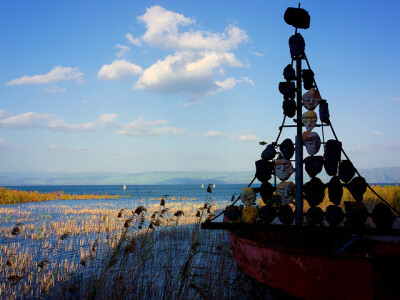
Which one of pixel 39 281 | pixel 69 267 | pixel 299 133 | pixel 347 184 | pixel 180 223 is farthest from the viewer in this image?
pixel 180 223

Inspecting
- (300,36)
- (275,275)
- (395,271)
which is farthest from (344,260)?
(300,36)

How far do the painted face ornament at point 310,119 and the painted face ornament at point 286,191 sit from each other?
95cm

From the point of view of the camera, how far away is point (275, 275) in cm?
405

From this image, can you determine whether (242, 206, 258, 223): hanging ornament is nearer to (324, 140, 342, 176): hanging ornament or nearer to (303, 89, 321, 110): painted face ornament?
(324, 140, 342, 176): hanging ornament

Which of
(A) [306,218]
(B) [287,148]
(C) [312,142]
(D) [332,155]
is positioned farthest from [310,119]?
(A) [306,218]

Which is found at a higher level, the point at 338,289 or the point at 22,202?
the point at 338,289

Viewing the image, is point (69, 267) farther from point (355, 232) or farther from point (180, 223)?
point (180, 223)

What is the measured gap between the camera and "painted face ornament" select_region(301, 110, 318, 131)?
5.28m

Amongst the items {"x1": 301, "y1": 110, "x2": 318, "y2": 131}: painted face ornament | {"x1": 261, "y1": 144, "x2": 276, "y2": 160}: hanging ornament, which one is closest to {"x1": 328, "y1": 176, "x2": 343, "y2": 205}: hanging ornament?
{"x1": 301, "y1": 110, "x2": 318, "y2": 131}: painted face ornament

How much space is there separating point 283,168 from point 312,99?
→ 1.20m

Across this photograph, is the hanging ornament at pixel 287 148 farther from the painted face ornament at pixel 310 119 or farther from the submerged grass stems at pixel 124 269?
the submerged grass stems at pixel 124 269

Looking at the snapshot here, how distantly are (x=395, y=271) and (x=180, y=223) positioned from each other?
1298 centimetres

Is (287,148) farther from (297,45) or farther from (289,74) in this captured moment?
(297,45)

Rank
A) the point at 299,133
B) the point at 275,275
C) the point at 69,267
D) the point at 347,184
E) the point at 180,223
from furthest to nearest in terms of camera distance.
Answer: the point at 180,223, the point at 69,267, the point at 299,133, the point at 347,184, the point at 275,275
